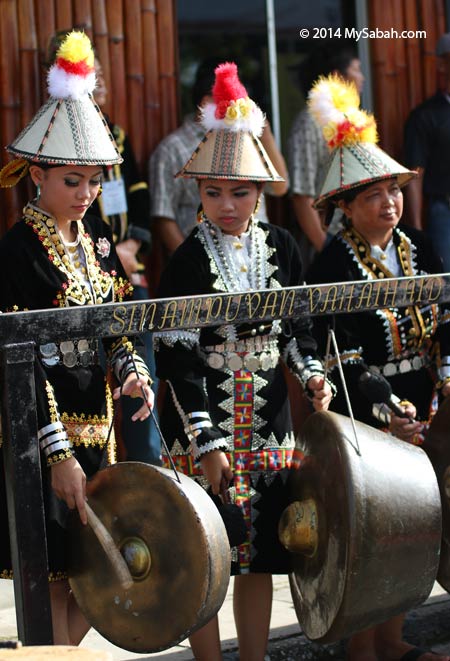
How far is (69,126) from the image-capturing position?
11.2 ft

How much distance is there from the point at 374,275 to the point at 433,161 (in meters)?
2.29

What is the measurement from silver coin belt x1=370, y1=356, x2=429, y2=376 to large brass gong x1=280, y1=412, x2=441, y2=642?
2.03 ft

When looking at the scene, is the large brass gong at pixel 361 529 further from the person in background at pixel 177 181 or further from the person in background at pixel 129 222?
the person in background at pixel 177 181

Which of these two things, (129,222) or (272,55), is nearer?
(129,222)

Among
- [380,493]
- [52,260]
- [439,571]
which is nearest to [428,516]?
[380,493]

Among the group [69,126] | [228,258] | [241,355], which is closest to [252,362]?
[241,355]

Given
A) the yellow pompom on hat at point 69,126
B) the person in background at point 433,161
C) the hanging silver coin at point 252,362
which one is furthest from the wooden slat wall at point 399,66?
the yellow pompom on hat at point 69,126

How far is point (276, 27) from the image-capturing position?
660 cm

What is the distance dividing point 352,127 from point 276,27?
2.63m

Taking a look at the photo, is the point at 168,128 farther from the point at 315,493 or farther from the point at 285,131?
the point at 315,493

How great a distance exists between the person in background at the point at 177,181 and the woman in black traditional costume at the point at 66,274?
2.16m

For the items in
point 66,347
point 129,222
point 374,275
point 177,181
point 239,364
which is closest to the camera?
point 66,347

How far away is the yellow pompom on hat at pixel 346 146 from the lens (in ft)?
13.4

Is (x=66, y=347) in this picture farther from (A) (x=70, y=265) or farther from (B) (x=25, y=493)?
(B) (x=25, y=493)
